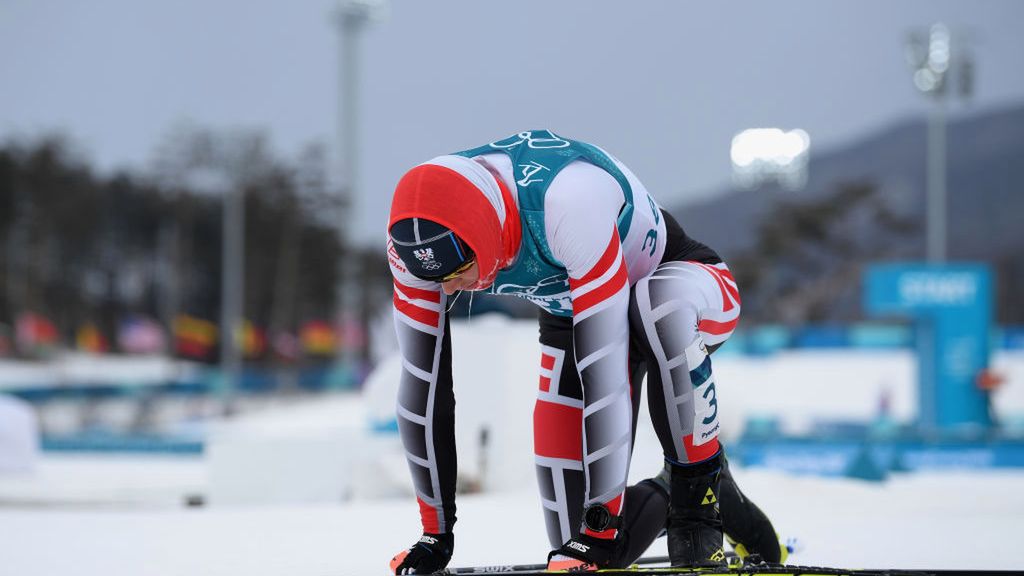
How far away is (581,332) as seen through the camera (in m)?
2.78

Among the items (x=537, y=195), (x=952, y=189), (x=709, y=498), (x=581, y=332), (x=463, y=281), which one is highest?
(x=952, y=189)

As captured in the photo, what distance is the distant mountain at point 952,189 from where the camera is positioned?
143000 mm

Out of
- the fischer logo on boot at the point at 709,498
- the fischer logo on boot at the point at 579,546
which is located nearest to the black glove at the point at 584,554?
the fischer logo on boot at the point at 579,546

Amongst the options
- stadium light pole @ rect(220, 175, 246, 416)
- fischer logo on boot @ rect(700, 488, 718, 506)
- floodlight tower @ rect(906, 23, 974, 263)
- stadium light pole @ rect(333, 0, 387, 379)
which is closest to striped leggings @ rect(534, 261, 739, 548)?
fischer logo on boot @ rect(700, 488, 718, 506)

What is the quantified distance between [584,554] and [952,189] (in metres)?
181

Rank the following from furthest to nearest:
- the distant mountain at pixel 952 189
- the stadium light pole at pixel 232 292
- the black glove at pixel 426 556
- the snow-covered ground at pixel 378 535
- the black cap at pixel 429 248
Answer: the distant mountain at pixel 952 189 → the stadium light pole at pixel 232 292 → the snow-covered ground at pixel 378 535 → the black glove at pixel 426 556 → the black cap at pixel 429 248

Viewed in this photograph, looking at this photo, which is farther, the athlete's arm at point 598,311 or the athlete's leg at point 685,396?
the athlete's leg at point 685,396

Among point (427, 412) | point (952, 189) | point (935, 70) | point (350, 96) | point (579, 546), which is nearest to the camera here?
point (579, 546)

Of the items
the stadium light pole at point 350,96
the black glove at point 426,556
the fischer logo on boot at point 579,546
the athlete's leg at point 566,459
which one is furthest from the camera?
the stadium light pole at point 350,96

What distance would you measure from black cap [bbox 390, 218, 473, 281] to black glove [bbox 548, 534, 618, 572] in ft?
2.73

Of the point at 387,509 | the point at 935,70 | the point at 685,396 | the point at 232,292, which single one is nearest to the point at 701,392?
the point at 685,396

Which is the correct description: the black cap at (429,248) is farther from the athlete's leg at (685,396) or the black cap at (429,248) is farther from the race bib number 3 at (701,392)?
the race bib number 3 at (701,392)

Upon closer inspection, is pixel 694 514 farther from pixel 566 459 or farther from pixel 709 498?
pixel 566 459

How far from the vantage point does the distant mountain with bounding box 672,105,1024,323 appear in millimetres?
143000
